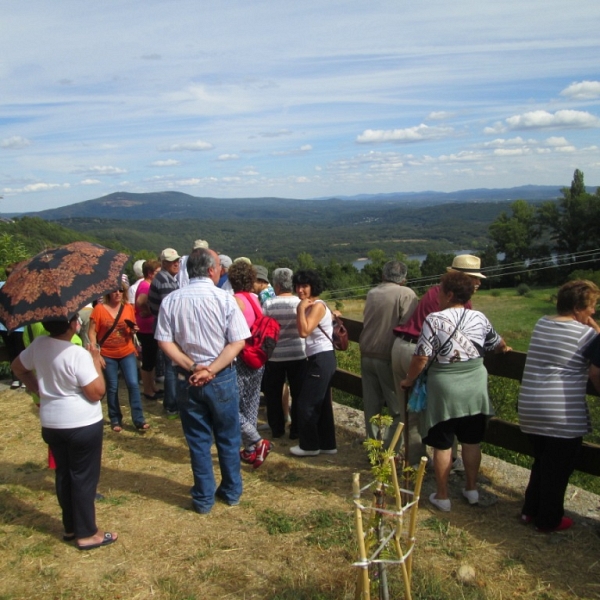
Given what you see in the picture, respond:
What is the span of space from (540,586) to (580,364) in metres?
1.25

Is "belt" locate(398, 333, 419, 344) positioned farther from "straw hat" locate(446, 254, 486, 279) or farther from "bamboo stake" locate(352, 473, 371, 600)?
"bamboo stake" locate(352, 473, 371, 600)

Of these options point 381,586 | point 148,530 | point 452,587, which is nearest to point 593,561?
point 452,587

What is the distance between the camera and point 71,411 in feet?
10.9

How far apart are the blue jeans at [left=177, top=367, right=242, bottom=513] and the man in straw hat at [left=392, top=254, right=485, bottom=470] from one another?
1.22 m

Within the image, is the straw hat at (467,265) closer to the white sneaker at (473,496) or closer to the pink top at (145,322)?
the white sneaker at (473,496)

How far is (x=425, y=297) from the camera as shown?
4.00 meters

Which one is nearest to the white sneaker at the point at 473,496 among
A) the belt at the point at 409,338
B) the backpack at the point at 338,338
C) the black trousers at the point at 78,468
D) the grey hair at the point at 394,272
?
the belt at the point at 409,338

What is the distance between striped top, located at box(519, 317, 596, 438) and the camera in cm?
339

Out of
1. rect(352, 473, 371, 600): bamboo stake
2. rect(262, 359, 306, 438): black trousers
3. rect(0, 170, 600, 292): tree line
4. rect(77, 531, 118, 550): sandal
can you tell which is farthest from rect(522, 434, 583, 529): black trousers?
rect(0, 170, 600, 292): tree line

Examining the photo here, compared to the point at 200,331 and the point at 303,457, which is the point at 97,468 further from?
the point at 303,457

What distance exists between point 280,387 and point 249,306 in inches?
38.8

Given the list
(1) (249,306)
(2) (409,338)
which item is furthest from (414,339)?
(1) (249,306)

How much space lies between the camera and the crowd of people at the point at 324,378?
337cm

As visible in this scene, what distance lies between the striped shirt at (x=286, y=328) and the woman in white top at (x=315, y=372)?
0.19m
